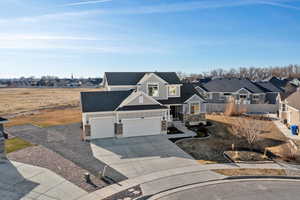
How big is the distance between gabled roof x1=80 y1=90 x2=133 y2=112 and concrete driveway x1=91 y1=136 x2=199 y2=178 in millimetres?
2979

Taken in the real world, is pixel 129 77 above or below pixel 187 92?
above

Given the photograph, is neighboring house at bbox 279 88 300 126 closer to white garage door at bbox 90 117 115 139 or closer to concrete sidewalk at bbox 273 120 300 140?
concrete sidewalk at bbox 273 120 300 140

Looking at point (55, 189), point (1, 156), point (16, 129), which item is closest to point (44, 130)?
point (16, 129)

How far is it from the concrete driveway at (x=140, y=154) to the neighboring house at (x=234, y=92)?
22.3 metres

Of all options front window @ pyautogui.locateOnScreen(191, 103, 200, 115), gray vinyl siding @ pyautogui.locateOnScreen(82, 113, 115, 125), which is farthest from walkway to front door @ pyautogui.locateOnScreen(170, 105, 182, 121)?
gray vinyl siding @ pyautogui.locateOnScreen(82, 113, 115, 125)

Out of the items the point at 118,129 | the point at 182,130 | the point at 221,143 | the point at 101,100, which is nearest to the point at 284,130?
the point at 221,143

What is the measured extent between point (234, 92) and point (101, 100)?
26.5 metres

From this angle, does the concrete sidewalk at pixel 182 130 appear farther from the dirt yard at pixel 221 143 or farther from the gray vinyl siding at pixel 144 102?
the gray vinyl siding at pixel 144 102

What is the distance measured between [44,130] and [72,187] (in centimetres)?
1384

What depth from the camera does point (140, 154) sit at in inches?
608

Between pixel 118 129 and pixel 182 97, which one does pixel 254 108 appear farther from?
pixel 118 129

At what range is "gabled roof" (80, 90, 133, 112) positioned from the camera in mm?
19078

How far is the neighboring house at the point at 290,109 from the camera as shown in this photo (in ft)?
71.2

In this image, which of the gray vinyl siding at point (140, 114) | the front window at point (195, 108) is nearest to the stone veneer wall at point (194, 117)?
the front window at point (195, 108)
